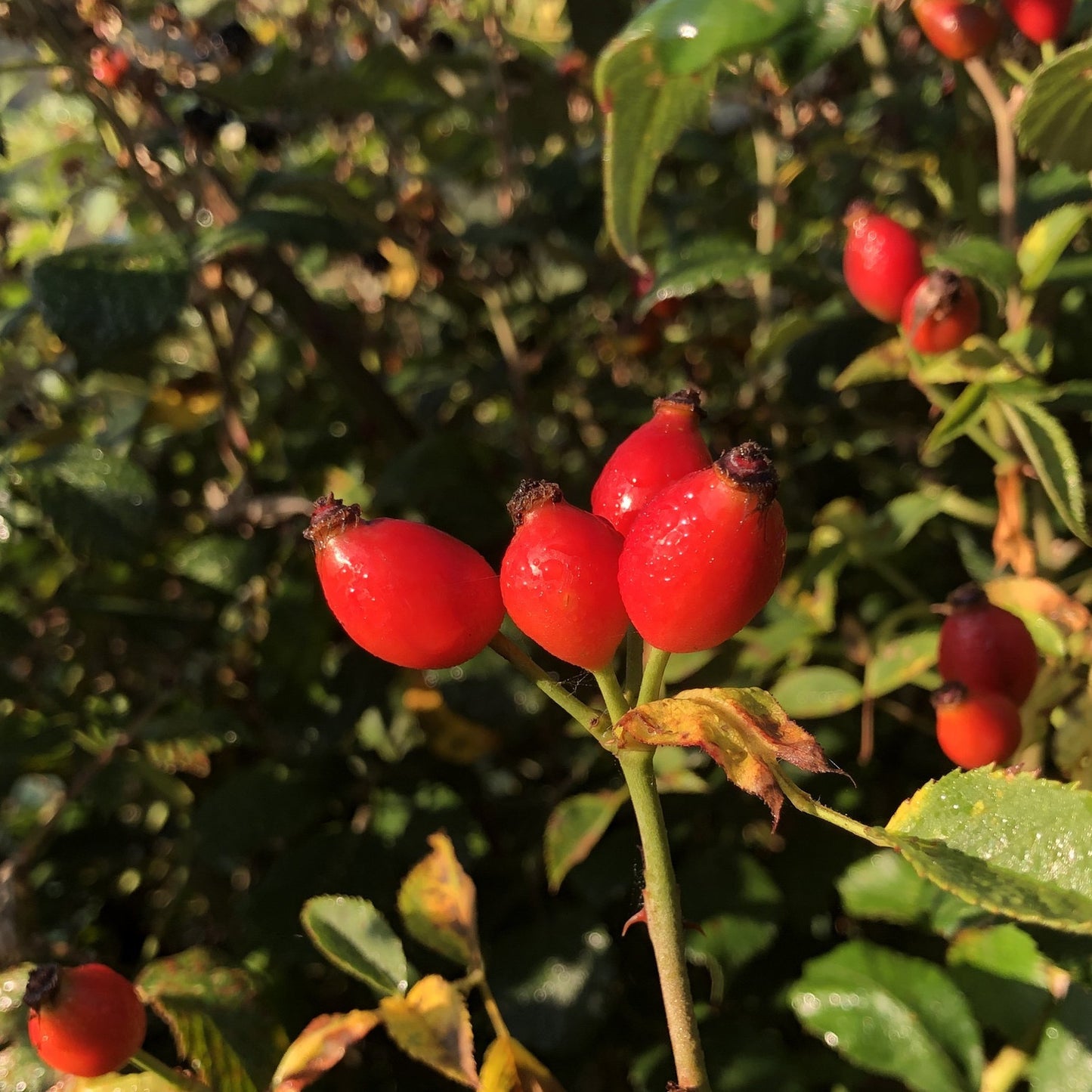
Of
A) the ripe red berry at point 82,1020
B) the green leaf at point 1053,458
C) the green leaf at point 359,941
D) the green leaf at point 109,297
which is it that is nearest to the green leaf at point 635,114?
the green leaf at point 1053,458

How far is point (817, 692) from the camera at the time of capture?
870mm

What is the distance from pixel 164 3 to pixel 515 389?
715 millimetres

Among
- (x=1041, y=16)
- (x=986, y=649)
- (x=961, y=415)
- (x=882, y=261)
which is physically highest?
(x=1041, y=16)

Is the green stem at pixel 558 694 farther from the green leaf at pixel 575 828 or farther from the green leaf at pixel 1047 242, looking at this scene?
the green leaf at pixel 1047 242

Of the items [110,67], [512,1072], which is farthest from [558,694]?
[110,67]

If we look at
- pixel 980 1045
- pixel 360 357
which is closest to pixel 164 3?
pixel 360 357

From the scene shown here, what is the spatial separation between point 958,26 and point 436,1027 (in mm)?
942

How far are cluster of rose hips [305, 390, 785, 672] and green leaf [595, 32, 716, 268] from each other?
1.00 ft

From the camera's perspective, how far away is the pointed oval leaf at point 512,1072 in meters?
0.59

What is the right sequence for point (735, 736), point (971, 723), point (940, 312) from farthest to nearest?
Result: point (940, 312)
point (971, 723)
point (735, 736)

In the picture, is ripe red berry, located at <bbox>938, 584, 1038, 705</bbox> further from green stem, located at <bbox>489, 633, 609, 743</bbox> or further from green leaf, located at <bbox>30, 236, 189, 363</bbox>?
green leaf, located at <bbox>30, 236, 189, 363</bbox>

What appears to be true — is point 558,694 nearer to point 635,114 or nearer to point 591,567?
point 591,567

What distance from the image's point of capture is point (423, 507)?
3.69ft

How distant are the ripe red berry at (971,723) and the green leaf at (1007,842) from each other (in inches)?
8.1
